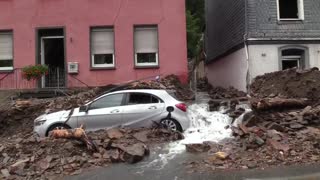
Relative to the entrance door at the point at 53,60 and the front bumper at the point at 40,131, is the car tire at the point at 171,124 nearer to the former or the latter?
the front bumper at the point at 40,131

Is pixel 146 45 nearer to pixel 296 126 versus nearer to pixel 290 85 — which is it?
pixel 290 85

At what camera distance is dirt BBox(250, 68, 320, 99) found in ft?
63.8

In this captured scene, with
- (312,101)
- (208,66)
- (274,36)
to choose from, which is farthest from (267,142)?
(208,66)

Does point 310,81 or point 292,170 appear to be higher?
point 310,81

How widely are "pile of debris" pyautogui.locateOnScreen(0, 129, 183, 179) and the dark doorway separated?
831 cm

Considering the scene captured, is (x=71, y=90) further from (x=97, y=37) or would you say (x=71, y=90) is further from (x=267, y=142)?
(x=267, y=142)

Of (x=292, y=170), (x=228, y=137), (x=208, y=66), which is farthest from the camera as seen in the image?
(x=208, y=66)

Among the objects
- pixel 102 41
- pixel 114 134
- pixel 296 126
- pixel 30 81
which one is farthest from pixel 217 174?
pixel 30 81

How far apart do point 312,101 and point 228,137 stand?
440 centimetres

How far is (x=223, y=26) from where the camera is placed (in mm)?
30750

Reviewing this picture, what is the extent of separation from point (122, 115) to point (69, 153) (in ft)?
8.60

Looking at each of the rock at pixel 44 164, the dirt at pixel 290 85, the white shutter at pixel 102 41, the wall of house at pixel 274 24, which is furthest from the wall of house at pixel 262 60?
the rock at pixel 44 164

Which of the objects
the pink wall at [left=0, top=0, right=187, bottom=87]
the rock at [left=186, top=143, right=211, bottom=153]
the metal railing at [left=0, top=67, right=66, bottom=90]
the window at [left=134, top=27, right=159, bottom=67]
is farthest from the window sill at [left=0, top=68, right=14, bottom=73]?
the rock at [left=186, top=143, right=211, bottom=153]

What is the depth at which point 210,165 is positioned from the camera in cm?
1329
